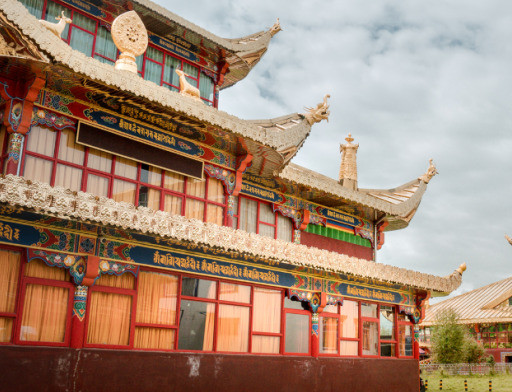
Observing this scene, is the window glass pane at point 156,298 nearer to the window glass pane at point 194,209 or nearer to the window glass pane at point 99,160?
the window glass pane at point 194,209

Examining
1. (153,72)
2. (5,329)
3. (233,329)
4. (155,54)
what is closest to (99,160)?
(153,72)

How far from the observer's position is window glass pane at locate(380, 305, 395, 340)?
18.9 m

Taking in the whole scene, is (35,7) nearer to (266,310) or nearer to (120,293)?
(120,293)

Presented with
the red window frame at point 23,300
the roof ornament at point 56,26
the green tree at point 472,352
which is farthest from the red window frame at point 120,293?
the green tree at point 472,352

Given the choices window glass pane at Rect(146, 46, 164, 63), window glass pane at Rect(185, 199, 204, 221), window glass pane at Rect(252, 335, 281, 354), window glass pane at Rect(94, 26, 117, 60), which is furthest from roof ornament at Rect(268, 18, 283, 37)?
window glass pane at Rect(252, 335, 281, 354)

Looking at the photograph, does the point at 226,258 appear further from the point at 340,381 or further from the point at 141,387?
the point at 340,381

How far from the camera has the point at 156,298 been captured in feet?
40.9

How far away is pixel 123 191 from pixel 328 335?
815cm

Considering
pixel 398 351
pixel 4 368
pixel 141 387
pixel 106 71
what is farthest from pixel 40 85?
pixel 398 351

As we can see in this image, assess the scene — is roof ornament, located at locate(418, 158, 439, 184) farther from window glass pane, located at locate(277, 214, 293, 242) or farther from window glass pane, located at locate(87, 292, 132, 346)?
window glass pane, located at locate(87, 292, 132, 346)

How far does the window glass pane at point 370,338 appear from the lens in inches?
713

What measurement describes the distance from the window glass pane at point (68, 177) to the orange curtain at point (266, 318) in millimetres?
5649

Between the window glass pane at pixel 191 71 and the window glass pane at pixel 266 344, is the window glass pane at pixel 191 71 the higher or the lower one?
the higher one

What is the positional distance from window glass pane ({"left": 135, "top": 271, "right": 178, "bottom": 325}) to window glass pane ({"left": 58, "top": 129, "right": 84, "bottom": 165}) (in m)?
3.05
